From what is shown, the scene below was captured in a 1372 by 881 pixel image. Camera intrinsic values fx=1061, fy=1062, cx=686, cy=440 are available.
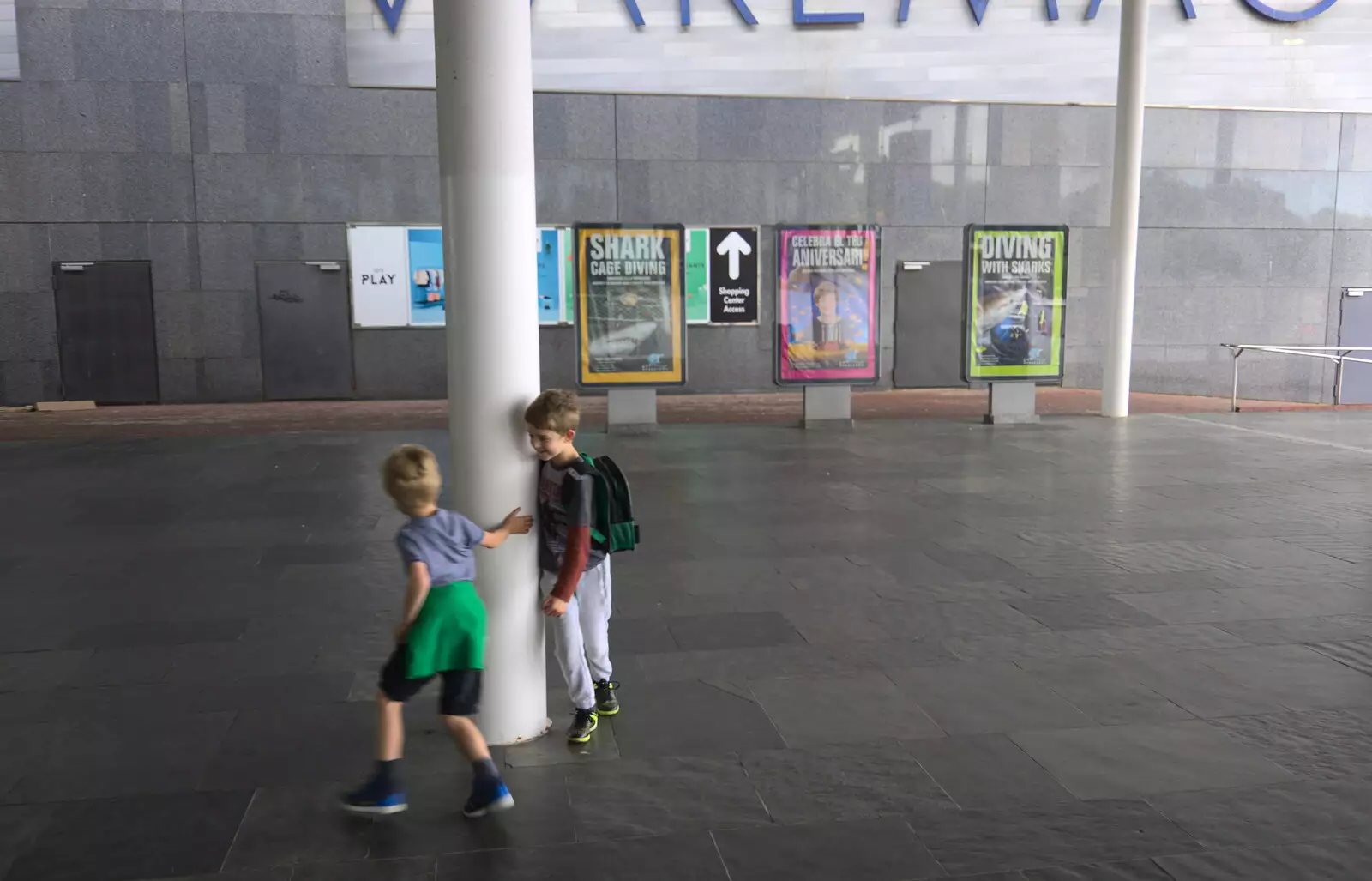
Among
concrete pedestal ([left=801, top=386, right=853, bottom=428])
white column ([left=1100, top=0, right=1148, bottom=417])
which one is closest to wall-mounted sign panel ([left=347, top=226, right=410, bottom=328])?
concrete pedestal ([left=801, top=386, right=853, bottom=428])

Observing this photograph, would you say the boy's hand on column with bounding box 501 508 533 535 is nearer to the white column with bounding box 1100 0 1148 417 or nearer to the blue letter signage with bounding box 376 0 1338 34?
the white column with bounding box 1100 0 1148 417

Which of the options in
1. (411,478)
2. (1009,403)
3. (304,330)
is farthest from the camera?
(304,330)

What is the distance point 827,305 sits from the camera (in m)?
13.3

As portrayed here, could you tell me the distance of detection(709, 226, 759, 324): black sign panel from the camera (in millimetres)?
16906

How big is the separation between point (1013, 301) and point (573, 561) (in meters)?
11.0

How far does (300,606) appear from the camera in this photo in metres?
6.07

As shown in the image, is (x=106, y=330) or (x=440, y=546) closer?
(x=440, y=546)

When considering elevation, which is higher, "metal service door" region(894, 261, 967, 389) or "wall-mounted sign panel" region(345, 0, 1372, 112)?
"wall-mounted sign panel" region(345, 0, 1372, 112)

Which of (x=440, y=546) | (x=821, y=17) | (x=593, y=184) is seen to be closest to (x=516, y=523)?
(x=440, y=546)

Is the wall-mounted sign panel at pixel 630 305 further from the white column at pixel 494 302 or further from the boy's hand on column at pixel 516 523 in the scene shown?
the boy's hand on column at pixel 516 523

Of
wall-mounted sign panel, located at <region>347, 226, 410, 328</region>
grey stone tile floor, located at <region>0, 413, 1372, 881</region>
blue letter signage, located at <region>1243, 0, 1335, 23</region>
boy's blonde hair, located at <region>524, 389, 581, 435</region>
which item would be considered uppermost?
blue letter signage, located at <region>1243, 0, 1335, 23</region>

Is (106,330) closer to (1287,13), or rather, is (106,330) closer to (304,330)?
(304,330)

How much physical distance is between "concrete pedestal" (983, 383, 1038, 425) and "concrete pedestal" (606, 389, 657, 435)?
4.41 meters

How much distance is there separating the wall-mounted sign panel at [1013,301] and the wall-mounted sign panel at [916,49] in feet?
14.0
